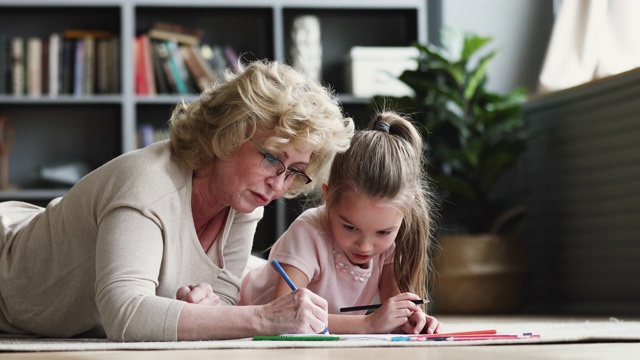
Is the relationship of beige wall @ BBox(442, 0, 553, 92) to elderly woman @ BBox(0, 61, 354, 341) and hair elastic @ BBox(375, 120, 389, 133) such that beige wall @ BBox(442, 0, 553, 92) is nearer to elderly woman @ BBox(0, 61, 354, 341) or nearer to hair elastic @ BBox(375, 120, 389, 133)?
hair elastic @ BBox(375, 120, 389, 133)

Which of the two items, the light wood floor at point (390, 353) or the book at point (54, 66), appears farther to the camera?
the book at point (54, 66)

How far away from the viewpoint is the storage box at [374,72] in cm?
490

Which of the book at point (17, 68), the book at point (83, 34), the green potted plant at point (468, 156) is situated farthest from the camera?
the book at point (83, 34)

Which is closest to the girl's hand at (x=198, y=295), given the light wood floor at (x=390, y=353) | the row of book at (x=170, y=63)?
the light wood floor at (x=390, y=353)

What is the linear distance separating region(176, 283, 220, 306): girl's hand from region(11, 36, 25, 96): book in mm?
3044

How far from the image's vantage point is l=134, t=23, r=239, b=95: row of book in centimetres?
479

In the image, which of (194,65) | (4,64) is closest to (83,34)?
(4,64)

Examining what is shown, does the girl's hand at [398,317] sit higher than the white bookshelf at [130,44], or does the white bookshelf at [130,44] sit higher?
the white bookshelf at [130,44]

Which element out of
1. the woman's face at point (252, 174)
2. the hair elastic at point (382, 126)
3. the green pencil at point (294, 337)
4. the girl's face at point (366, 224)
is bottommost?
the green pencil at point (294, 337)

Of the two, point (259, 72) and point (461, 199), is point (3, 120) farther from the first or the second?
point (259, 72)

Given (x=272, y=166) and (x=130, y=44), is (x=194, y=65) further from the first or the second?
(x=272, y=166)

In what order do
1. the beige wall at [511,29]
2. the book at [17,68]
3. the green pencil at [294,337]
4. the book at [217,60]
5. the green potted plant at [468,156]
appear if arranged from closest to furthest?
the green pencil at [294,337]
the green potted plant at [468,156]
the book at [17,68]
the book at [217,60]
the beige wall at [511,29]

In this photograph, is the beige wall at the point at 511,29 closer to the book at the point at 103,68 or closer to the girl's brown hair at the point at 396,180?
the book at the point at 103,68

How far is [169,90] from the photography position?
4.84 m
